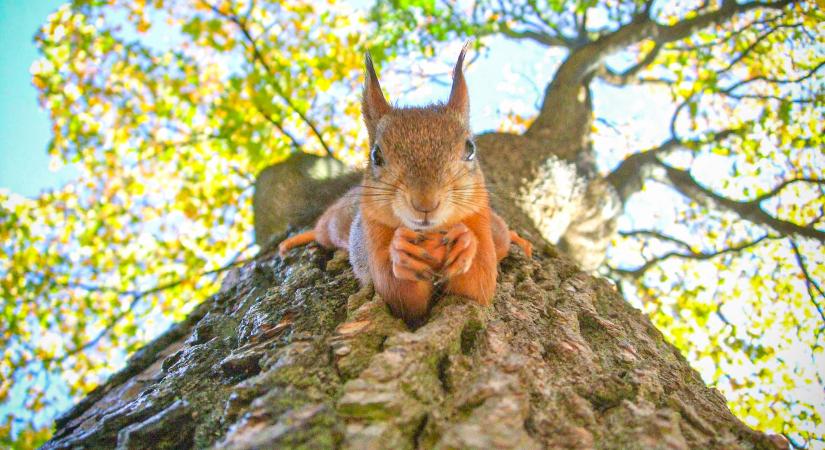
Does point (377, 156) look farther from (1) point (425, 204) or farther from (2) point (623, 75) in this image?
(2) point (623, 75)

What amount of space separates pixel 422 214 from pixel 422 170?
0.62 feet

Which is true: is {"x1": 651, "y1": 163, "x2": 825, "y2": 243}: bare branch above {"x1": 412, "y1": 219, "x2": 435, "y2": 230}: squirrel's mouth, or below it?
below

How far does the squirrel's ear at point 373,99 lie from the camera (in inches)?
82.7

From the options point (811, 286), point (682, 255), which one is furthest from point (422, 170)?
point (682, 255)

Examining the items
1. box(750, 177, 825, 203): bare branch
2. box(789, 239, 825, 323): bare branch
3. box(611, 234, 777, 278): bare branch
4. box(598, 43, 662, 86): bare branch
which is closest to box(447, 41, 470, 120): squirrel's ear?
box(789, 239, 825, 323): bare branch

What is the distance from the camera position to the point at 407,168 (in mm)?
1676

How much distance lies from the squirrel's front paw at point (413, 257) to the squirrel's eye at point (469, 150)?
52 centimetres

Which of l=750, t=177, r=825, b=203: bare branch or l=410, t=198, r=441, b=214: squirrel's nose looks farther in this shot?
l=750, t=177, r=825, b=203: bare branch

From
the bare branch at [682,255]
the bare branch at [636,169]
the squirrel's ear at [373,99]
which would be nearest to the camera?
the squirrel's ear at [373,99]

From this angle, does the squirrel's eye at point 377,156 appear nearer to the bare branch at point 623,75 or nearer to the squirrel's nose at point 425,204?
the squirrel's nose at point 425,204

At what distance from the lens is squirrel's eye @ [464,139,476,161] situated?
1909 millimetres

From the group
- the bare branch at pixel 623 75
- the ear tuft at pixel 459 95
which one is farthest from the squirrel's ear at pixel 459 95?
the bare branch at pixel 623 75

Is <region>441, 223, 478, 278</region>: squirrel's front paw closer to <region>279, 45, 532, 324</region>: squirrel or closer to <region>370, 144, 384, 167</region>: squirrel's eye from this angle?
<region>279, 45, 532, 324</region>: squirrel

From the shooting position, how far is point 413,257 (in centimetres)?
150
